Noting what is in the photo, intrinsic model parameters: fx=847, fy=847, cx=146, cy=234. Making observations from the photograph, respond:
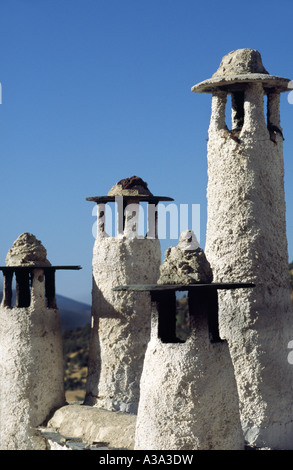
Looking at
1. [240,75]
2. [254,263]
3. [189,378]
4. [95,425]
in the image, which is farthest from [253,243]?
[95,425]

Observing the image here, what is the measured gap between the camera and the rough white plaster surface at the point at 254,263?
13.6 meters

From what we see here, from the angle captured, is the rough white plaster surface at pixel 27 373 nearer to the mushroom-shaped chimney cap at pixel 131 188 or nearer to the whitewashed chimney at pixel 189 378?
the mushroom-shaped chimney cap at pixel 131 188

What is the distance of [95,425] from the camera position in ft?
47.9

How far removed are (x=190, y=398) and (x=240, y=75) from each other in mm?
5420

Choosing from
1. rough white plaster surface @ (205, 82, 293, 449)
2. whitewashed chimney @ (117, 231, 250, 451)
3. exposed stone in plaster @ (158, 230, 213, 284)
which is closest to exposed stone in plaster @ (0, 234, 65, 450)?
rough white plaster surface @ (205, 82, 293, 449)

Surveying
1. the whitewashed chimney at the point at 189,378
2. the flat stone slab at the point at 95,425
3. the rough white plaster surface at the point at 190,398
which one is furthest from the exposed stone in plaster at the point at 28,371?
the rough white plaster surface at the point at 190,398

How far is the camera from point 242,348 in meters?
13.7

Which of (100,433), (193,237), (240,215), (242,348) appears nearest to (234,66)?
(240,215)

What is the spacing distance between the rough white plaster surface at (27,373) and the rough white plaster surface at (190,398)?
13.2ft

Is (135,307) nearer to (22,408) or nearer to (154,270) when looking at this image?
(154,270)

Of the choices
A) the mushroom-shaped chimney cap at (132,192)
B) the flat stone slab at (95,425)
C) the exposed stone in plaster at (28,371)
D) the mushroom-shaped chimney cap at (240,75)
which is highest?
the mushroom-shaped chimney cap at (240,75)

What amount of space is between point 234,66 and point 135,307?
4.77m

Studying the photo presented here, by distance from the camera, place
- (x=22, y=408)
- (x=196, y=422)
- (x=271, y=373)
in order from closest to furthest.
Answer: (x=196, y=422), (x=271, y=373), (x=22, y=408)

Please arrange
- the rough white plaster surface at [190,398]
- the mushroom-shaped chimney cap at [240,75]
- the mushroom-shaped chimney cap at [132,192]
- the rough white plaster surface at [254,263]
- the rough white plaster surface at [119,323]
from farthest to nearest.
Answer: the mushroom-shaped chimney cap at [132,192]
the rough white plaster surface at [119,323]
the mushroom-shaped chimney cap at [240,75]
the rough white plaster surface at [254,263]
the rough white plaster surface at [190,398]
